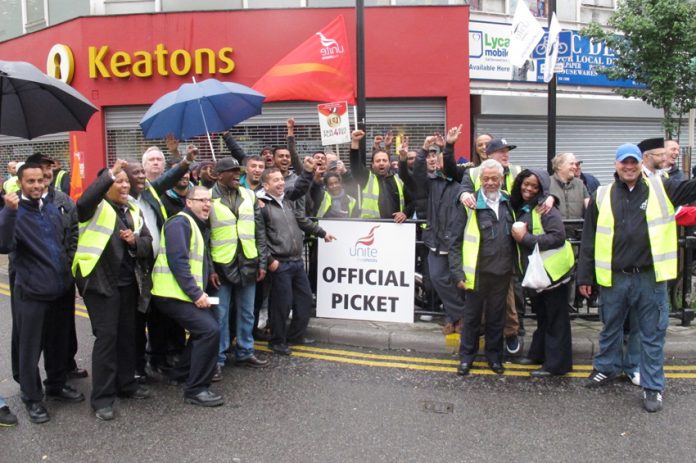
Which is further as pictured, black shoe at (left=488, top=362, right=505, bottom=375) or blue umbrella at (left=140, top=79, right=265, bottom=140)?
blue umbrella at (left=140, top=79, right=265, bottom=140)

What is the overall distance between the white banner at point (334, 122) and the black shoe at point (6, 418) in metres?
4.69

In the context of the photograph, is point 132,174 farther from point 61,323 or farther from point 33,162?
point 61,323

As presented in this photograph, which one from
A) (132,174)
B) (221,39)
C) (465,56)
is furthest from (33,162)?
(465,56)

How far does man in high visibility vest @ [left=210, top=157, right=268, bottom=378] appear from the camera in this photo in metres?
5.30

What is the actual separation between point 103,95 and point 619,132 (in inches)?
494

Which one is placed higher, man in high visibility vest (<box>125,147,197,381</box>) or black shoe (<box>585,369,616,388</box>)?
man in high visibility vest (<box>125,147,197,381</box>)

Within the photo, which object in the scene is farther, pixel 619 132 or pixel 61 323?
pixel 619 132

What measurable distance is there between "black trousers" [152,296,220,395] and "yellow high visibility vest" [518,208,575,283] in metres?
2.75

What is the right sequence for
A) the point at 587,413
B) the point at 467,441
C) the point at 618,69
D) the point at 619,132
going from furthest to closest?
the point at 619,132 → the point at 618,69 → the point at 587,413 → the point at 467,441

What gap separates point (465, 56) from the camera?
13312mm

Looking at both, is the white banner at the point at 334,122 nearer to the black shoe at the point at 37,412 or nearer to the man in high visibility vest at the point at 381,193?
the man in high visibility vest at the point at 381,193

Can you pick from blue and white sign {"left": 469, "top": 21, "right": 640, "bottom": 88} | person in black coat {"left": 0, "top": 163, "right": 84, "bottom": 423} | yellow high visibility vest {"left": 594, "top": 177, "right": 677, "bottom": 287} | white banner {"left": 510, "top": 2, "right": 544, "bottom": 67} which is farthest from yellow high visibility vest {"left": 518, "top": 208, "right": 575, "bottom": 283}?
blue and white sign {"left": 469, "top": 21, "right": 640, "bottom": 88}

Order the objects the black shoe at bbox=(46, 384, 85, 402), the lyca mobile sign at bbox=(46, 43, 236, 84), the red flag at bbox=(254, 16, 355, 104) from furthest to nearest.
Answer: the lyca mobile sign at bbox=(46, 43, 236, 84) < the red flag at bbox=(254, 16, 355, 104) < the black shoe at bbox=(46, 384, 85, 402)

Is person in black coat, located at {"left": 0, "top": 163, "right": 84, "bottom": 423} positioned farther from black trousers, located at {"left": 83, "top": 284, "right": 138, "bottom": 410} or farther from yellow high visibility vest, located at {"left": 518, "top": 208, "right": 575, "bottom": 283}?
yellow high visibility vest, located at {"left": 518, "top": 208, "right": 575, "bottom": 283}
